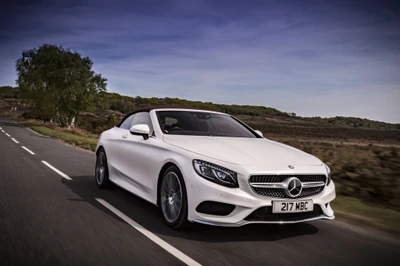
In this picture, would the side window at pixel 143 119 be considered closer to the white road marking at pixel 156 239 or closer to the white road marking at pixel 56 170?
the white road marking at pixel 156 239

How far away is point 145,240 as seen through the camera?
4.18 metres

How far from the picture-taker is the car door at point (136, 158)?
5.32m

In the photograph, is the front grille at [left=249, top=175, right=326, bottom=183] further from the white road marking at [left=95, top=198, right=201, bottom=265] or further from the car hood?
the white road marking at [left=95, top=198, right=201, bottom=265]

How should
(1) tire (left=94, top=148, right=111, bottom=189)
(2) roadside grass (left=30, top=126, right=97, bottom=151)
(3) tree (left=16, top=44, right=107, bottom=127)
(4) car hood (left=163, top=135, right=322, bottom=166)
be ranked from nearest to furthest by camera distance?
(4) car hood (left=163, top=135, right=322, bottom=166) → (1) tire (left=94, top=148, right=111, bottom=189) → (2) roadside grass (left=30, top=126, right=97, bottom=151) → (3) tree (left=16, top=44, right=107, bottom=127)

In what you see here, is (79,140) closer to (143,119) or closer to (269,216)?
(143,119)

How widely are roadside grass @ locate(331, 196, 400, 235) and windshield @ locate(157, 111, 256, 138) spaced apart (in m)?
1.89

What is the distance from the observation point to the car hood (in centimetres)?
433

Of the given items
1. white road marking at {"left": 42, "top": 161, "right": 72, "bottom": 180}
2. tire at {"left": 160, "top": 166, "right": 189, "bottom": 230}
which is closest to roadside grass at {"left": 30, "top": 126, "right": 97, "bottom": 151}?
white road marking at {"left": 42, "top": 161, "right": 72, "bottom": 180}

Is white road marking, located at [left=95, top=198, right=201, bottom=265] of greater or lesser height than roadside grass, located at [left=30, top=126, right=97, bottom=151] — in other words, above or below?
above

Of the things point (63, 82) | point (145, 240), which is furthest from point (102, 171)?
point (63, 82)

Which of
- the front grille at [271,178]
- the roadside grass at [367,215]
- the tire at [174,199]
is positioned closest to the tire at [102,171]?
the tire at [174,199]

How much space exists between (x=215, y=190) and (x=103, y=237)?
138 centimetres

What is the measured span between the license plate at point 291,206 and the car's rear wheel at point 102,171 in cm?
387

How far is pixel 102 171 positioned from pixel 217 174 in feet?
12.4
